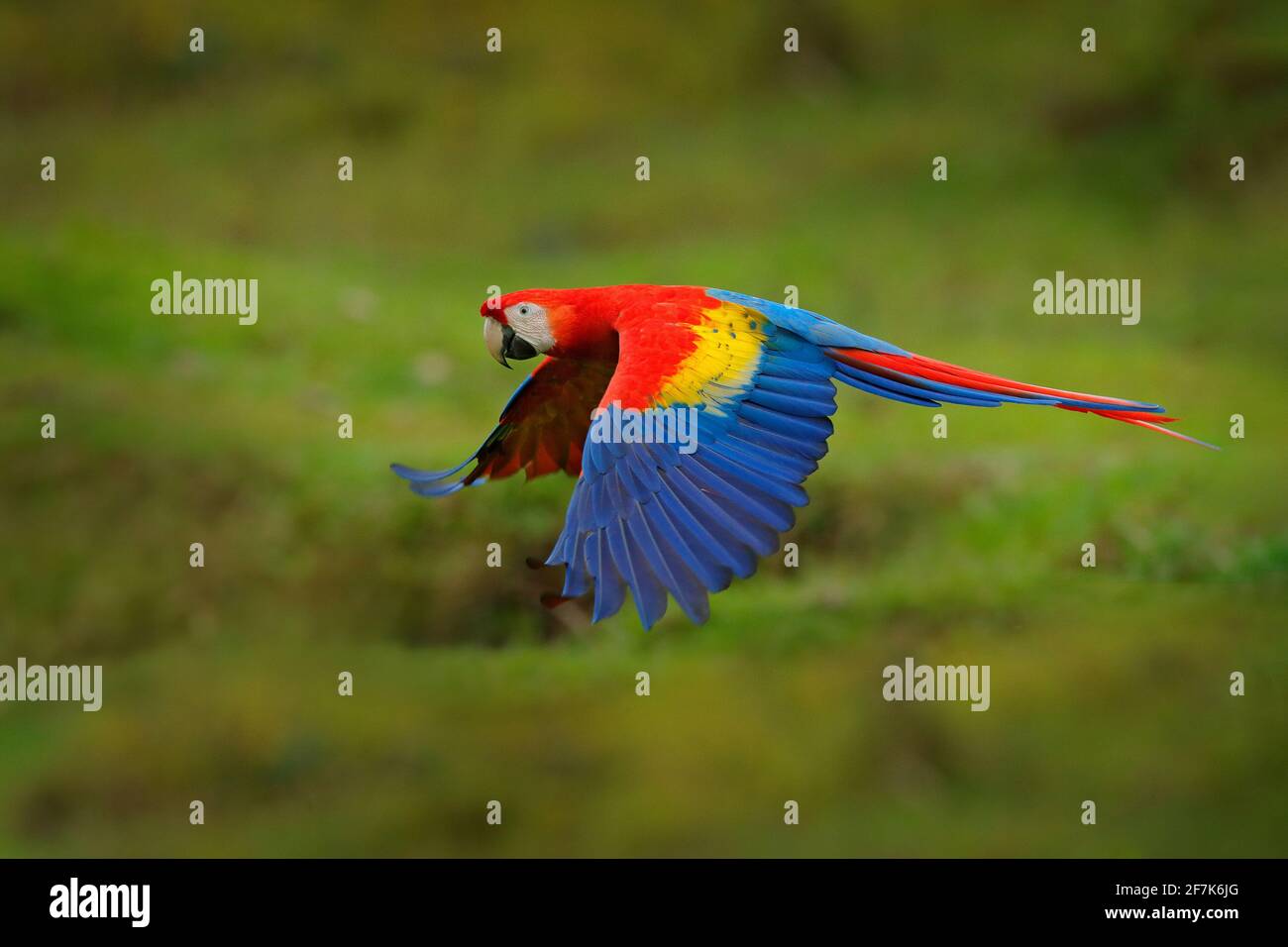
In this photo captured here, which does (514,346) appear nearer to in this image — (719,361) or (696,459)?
(719,361)

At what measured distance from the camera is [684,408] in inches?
130

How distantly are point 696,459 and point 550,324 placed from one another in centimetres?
65

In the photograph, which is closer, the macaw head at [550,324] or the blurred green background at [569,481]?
the macaw head at [550,324]

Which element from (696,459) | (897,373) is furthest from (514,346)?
(897,373)

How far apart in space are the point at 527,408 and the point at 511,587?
147 centimetres

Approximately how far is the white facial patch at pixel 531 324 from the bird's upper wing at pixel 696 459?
0.22 metres

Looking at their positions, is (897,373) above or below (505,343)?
below

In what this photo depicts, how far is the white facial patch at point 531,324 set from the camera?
3713 millimetres

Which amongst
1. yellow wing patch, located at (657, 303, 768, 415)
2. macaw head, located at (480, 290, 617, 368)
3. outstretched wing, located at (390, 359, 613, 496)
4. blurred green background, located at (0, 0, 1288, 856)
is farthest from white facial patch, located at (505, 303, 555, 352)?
blurred green background, located at (0, 0, 1288, 856)

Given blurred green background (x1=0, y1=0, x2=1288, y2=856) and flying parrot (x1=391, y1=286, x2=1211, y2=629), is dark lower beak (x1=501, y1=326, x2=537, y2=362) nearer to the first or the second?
flying parrot (x1=391, y1=286, x2=1211, y2=629)

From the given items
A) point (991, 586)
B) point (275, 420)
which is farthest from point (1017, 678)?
point (275, 420)

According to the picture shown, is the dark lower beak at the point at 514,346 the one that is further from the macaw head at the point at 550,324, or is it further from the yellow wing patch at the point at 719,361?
the yellow wing patch at the point at 719,361

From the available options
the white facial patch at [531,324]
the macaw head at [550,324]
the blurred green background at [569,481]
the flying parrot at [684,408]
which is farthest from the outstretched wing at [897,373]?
the blurred green background at [569,481]

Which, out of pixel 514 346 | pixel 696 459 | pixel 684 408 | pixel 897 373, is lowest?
pixel 696 459
